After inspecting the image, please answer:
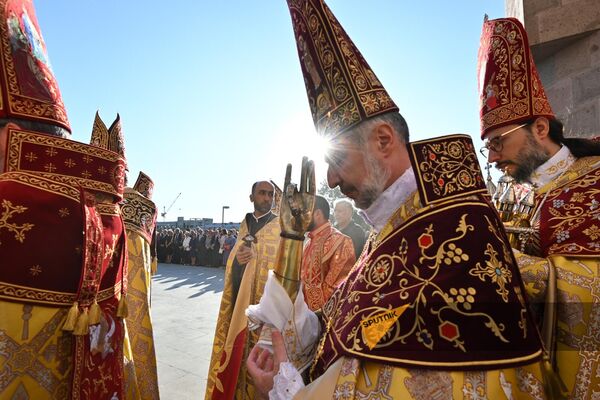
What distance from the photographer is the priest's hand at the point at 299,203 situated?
1735 mm

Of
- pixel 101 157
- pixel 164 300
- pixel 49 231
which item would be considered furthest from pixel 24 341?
pixel 164 300

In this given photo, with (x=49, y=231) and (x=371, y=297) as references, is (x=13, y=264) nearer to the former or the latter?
(x=49, y=231)

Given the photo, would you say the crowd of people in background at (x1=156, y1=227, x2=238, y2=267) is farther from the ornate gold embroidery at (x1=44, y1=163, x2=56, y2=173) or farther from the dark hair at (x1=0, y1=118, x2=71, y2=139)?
the ornate gold embroidery at (x1=44, y1=163, x2=56, y2=173)

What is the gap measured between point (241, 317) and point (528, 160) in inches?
121

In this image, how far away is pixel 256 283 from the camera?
4273 millimetres

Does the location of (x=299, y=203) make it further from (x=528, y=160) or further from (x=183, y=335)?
A: (x=183, y=335)

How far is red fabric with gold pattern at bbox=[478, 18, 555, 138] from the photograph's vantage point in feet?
8.95

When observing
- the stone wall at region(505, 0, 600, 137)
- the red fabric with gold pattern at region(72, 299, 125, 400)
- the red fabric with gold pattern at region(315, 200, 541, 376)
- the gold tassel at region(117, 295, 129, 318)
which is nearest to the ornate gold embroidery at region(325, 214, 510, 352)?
the red fabric with gold pattern at region(315, 200, 541, 376)

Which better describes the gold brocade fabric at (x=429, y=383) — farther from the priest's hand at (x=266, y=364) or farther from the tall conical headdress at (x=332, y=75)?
the tall conical headdress at (x=332, y=75)

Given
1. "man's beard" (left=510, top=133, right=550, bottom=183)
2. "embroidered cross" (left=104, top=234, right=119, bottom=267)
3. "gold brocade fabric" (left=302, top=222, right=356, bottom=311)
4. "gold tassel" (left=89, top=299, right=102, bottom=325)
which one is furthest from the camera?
"gold brocade fabric" (left=302, top=222, right=356, bottom=311)

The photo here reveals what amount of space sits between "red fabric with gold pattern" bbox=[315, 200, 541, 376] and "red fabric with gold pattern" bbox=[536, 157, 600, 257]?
2.84 ft

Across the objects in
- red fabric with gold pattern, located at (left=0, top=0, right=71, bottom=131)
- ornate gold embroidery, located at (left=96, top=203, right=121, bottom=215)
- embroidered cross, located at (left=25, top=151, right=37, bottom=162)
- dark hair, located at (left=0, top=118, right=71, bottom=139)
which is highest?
red fabric with gold pattern, located at (left=0, top=0, right=71, bottom=131)

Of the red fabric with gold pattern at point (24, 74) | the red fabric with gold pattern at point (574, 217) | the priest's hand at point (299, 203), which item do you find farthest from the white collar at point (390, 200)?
the red fabric with gold pattern at point (24, 74)

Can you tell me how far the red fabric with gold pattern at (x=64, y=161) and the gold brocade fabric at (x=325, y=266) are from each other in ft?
6.61
